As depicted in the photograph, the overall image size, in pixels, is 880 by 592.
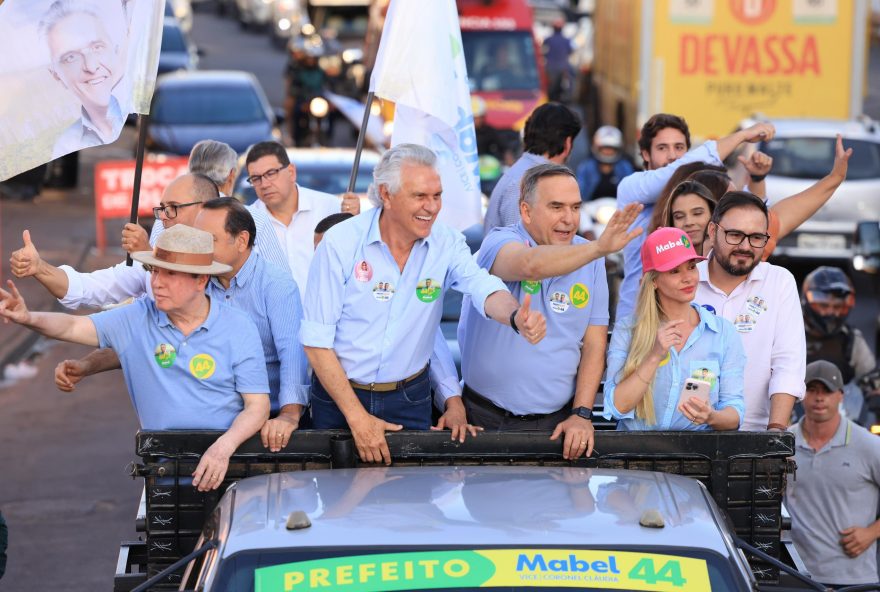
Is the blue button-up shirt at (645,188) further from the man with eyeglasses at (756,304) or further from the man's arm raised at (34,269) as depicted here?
the man's arm raised at (34,269)

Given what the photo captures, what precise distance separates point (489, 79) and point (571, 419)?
1834cm

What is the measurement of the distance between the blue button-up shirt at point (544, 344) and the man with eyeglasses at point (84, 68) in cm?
175

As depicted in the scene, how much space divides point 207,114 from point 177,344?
16.7m

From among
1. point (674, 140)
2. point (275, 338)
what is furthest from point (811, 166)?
point (275, 338)

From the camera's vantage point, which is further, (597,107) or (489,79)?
(597,107)

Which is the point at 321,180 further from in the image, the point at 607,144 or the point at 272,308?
the point at 272,308

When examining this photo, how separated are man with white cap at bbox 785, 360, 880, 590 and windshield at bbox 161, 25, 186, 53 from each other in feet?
79.0

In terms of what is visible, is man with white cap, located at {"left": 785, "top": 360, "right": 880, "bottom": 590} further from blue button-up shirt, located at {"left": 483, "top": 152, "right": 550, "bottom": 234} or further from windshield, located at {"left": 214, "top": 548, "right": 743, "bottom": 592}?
windshield, located at {"left": 214, "top": 548, "right": 743, "bottom": 592}

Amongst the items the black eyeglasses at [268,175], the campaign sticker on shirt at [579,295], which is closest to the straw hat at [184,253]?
the campaign sticker on shirt at [579,295]

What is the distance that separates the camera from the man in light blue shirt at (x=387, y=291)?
5516mm

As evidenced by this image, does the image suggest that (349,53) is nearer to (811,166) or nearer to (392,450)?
(811,166)

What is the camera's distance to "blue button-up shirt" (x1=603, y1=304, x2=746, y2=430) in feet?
18.1

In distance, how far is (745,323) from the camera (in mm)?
6145

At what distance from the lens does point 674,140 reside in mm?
7879
